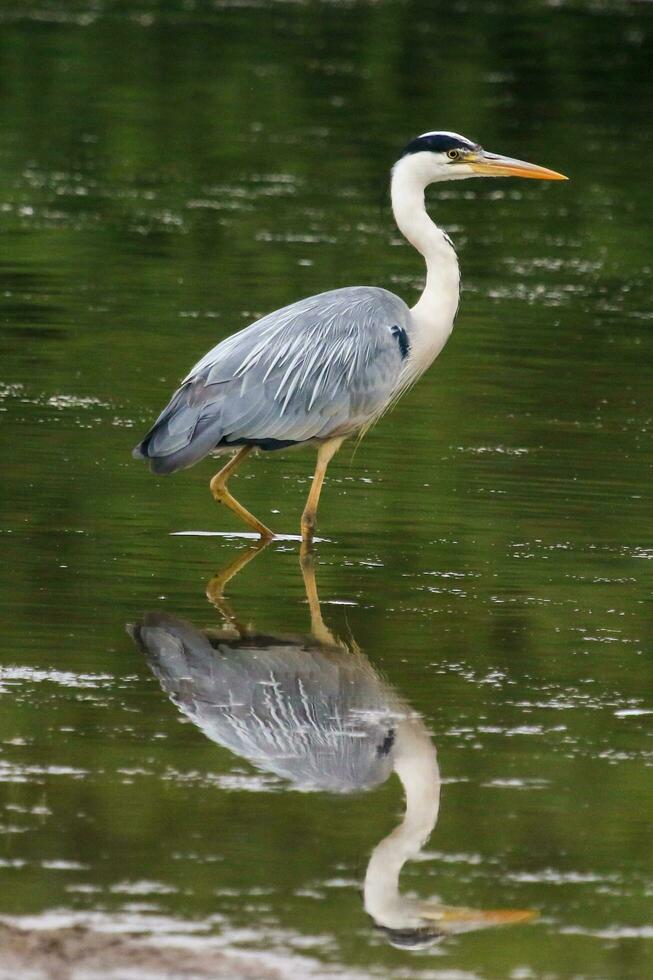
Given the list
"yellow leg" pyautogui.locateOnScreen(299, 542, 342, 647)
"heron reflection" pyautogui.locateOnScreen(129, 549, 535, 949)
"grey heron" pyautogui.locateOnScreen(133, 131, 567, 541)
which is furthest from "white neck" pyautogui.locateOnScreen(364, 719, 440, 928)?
"grey heron" pyautogui.locateOnScreen(133, 131, 567, 541)

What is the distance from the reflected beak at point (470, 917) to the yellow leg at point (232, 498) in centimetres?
425

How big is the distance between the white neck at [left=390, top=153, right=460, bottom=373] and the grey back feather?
111 inches

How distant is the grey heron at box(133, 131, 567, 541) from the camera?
31.5ft

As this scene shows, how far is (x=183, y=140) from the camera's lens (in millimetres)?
23109

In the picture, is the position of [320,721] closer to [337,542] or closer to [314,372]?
[337,542]

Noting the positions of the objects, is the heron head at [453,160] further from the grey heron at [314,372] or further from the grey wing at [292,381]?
the grey wing at [292,381]

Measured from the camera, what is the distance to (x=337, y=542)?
9.73 metres

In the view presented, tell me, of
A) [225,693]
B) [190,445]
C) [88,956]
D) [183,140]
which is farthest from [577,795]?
[183,140]

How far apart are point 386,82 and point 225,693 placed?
71.1ft

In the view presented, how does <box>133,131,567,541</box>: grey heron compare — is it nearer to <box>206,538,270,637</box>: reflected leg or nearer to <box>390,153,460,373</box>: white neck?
<box>390,153,460,373</box>: white neck

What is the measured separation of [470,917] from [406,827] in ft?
2.08

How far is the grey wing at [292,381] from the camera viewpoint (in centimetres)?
955

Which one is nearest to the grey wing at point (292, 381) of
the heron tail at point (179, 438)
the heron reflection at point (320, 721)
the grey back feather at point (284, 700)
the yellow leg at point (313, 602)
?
the heron tail at point (179, 438)

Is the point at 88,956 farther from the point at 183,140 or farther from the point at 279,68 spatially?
the point at 279,68
